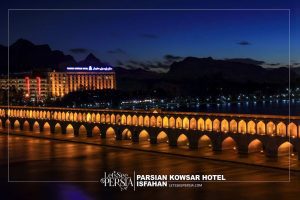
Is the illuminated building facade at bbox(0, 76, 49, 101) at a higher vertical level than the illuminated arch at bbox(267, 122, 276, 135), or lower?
higher

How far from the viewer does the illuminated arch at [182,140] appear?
4338 centimetres

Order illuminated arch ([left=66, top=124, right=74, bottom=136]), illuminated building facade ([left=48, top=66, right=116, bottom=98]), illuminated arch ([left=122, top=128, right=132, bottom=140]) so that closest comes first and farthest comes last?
illuminated arch ([left=122, top=128, right=132, bottom=140]), illuminated arch ([left=66, top=124, right=74, bottom=136]), illuminated building facade ([left=48, top=66, right=116, bottom=98])

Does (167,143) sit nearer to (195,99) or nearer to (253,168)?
(253,168)

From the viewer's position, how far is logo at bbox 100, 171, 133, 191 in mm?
29766

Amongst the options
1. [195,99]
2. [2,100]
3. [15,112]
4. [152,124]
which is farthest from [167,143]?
[195,99]

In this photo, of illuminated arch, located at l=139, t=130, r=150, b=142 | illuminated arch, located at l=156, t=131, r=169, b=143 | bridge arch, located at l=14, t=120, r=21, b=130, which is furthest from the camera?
bridge arch, located at l=14, t=120, r=21, b=130

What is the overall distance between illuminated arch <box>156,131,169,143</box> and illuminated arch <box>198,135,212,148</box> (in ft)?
13.4

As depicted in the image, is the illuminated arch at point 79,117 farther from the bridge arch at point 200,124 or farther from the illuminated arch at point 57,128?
the bridge arch at point 200,124

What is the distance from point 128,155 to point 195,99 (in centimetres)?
11164

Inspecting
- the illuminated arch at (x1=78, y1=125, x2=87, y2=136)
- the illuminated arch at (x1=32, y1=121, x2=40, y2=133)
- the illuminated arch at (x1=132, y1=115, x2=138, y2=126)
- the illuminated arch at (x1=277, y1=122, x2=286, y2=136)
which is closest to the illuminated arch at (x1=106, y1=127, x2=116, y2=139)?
the illuminated arch at (x1=132, y1=115, x2=138, y2=126)

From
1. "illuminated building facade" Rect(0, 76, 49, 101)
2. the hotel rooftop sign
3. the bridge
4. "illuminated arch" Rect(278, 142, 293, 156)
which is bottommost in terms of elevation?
"illuminated arch" Rect(278, 142, 293, 156)

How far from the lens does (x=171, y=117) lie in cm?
4438

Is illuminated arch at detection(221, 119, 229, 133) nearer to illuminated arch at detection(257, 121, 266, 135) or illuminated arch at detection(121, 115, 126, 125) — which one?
illuminated arch at detection(257, 121, 266, 135)

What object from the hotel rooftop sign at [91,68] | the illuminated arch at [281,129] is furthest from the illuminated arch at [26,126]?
the hotel rooftop sign at [91,68]
